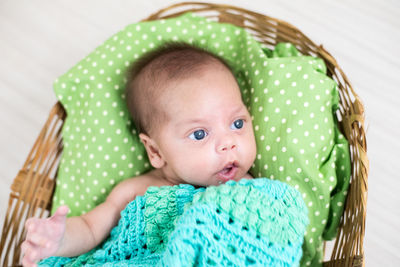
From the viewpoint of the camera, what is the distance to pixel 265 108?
130 cm

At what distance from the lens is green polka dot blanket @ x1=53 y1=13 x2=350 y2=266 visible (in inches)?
48.8

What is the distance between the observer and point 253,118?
133cm

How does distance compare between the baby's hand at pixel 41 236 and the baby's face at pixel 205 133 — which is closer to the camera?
the baby's hand at pixel 41 236

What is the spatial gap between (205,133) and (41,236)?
1.50 feet

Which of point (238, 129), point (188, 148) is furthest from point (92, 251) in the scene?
point (238, 129)

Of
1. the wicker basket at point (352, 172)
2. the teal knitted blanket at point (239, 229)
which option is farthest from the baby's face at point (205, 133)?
the wicker basket at point (352, 172)

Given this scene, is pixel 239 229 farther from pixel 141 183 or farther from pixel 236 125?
pixel 141 183

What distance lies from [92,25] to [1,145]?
2.18ft

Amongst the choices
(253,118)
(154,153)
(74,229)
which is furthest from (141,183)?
(253,118)

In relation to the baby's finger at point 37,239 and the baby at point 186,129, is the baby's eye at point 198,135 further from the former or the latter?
the baby's finger at point 37,239

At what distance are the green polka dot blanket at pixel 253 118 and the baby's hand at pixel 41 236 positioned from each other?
16.2 inches

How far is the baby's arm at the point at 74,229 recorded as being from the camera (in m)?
0.92

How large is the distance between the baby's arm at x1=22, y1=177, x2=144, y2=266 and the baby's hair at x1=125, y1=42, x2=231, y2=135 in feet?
0.67

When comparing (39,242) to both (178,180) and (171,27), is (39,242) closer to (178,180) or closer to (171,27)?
(178,180)
